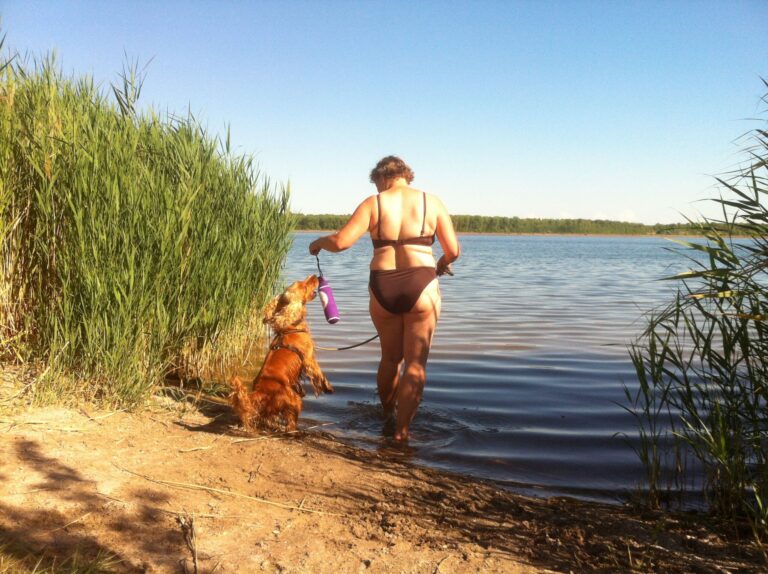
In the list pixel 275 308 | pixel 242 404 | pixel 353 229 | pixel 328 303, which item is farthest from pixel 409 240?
pixel 242 404

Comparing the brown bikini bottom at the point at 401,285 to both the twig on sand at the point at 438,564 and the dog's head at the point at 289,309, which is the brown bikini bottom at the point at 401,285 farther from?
the twig on sand at the point at 438,564

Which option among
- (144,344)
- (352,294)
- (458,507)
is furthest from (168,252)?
(352,294)

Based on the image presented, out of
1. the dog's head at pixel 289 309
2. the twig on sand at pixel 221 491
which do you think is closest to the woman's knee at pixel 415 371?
the dog's head at pixel 289 309

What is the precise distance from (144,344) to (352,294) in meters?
11.4

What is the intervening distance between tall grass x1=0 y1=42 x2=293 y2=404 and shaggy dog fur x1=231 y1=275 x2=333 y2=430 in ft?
2.70

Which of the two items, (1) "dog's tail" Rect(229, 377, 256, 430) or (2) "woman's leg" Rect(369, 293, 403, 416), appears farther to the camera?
(2) "woman's leg" Rect(369, 293, 403, 416)

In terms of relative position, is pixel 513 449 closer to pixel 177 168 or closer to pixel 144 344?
pixel 144 344

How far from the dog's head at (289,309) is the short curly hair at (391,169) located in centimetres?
115

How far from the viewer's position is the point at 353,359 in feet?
29.0

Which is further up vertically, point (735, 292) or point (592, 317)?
point (735, 292)

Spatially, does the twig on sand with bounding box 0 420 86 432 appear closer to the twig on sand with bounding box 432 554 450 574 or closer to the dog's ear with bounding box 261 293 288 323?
the dog's ear with bounding box 261 293 288 323

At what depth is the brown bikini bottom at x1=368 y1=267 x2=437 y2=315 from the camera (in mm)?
4977

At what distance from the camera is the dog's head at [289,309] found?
5.41 metres

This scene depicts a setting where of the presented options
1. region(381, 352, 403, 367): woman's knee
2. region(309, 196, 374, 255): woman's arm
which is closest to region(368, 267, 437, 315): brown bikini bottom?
region(309, 196, 374, 255): woman's arm
